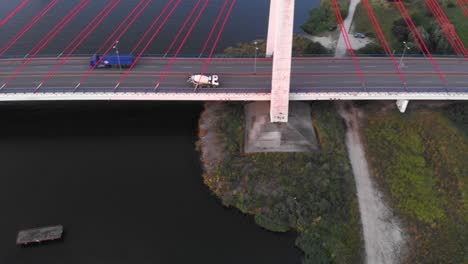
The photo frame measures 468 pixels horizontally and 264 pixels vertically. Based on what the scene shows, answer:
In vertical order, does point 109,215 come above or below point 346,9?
below

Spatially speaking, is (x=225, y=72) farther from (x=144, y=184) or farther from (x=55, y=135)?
(x=55, y=135)

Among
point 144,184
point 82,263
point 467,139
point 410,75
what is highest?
point 410,75

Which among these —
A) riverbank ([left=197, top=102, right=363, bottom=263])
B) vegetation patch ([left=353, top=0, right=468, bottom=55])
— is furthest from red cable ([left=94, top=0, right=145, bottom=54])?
vegetation patch ([left=353, top=0, right=468, bottom=55])

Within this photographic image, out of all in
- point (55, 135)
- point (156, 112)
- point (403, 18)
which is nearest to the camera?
point (55, 135)

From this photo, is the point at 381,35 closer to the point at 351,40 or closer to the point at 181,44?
the point at 351,40

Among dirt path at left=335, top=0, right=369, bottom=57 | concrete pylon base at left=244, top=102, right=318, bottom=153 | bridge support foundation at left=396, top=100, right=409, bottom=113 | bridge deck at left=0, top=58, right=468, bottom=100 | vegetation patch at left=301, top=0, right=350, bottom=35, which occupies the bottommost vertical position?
concrete pylon base at left=244, top=102, right=318, bottom=153

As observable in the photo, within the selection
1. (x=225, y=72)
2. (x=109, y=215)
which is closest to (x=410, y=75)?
(x=225, y=72)

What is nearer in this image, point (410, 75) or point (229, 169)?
point (229, 169)

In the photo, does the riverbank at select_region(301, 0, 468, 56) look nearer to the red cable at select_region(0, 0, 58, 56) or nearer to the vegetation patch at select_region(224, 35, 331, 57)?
the vegetation patch at select_region(224, 35, 331, 57)
